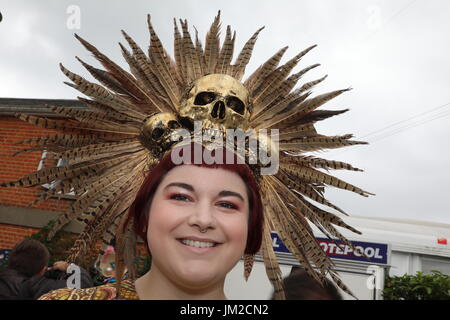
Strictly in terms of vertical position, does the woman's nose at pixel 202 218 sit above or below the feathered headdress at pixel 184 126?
below

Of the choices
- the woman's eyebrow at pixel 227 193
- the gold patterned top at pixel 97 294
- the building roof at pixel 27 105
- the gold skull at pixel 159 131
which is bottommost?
the gold patterned top at pixel 97 294

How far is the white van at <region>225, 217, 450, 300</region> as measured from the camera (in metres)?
4.99

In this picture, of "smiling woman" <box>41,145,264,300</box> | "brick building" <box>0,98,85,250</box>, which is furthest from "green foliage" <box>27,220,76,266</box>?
"smiling woman" <box>41,145,264,300</box>

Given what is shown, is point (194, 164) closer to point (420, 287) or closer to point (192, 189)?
point (192, 189)

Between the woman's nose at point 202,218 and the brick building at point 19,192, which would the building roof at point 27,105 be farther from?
the woman's nose at point 202,218

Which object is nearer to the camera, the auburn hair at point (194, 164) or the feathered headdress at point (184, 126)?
the auburn hair at point (194, 164)

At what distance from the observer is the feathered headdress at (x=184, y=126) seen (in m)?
1.83

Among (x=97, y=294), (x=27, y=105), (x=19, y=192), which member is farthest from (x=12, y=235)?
(x=97, y=294)

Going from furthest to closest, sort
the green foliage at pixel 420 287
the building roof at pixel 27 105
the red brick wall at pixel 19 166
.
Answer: the building roof at pixel 27 105
the red brick wall at pixel 19 166
the green foliage at pixel 420 287

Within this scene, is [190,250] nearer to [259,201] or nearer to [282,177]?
[259,201]

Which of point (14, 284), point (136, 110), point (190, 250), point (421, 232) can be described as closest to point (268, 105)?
point (136, 110)

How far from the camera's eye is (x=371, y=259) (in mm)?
5020

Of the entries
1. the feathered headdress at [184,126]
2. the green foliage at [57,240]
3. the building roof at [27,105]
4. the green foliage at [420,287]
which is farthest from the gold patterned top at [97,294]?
the building roof at [27,105]
